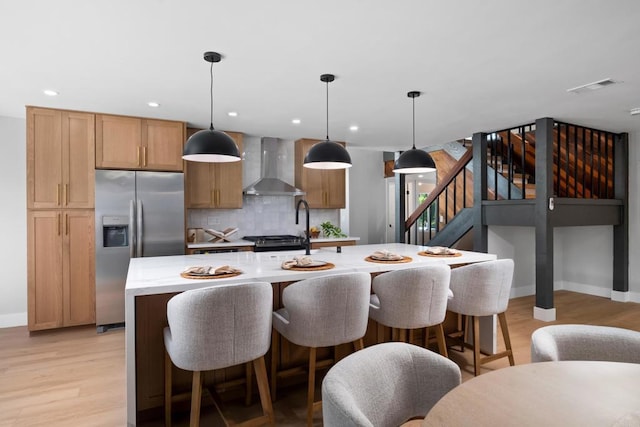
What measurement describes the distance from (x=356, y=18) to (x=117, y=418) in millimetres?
2837

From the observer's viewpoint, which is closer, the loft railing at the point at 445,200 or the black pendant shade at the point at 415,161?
A: the black pendant shade at the point at 415,161

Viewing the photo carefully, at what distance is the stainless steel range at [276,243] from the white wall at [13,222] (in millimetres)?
2610

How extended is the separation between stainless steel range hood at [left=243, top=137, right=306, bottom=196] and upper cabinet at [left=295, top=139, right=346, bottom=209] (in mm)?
209

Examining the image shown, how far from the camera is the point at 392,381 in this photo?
1.23 meters

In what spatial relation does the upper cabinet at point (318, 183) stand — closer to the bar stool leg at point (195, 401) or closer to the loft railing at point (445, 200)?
the loft railing at point (445, 200)

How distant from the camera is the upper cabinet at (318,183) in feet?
18.7

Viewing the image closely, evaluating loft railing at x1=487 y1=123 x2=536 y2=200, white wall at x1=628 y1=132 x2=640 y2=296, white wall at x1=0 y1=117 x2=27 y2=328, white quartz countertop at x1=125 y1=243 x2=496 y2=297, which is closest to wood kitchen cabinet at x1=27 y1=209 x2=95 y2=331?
white wall at x1=0 y1=117 x2=27 y2=328

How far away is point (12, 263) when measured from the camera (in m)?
4.31

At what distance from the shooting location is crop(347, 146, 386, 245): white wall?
6.85 metres

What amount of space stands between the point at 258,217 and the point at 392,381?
15.1ft

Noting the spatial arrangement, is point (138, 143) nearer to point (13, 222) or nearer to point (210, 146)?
point (13, 222)

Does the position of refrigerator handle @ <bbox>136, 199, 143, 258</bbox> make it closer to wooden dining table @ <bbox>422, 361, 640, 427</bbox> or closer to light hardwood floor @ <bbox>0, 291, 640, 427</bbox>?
light hardwood floor @ <bbox>0, 291, 640, 427</bbox>

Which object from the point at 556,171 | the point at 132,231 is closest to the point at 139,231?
the point at 132,231

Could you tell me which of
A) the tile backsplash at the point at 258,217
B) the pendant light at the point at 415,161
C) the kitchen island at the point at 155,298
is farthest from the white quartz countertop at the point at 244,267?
the tile backsplash at the point at 258,217
